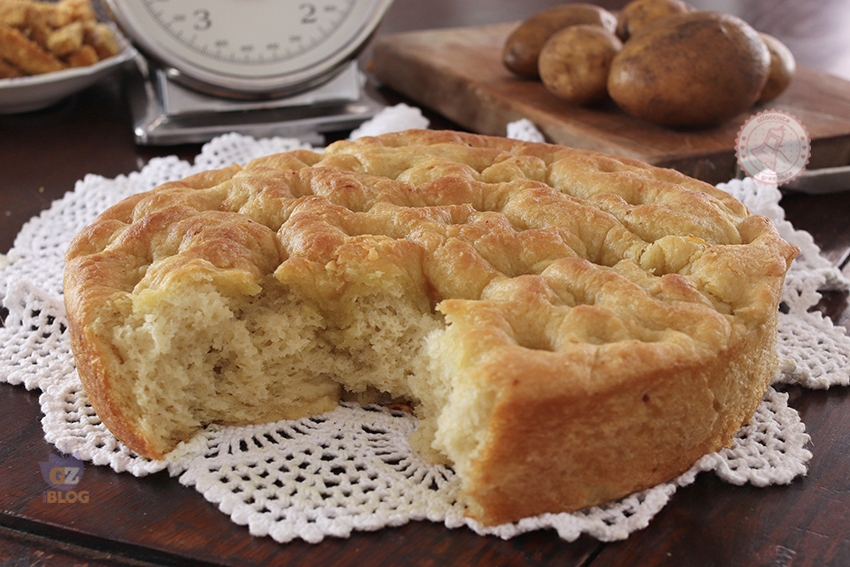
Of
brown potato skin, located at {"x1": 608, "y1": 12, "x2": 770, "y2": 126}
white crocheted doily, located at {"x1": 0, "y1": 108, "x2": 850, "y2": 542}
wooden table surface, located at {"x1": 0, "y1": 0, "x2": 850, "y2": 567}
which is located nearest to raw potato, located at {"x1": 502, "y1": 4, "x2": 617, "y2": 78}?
brown potato skin, located at {"x1": 608, "y1": 12, "x2": 770, "y2": 126}

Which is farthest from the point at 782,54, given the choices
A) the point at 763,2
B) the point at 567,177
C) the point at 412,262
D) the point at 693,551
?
the point at 763,2

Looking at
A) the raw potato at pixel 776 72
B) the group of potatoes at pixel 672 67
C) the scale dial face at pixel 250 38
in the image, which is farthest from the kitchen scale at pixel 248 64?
the raw potato at pixel 776 72

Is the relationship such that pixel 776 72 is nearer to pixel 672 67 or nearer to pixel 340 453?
pixel 672 67

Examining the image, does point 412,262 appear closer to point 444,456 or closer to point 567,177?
point 444,456

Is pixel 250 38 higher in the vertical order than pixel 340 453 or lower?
higher

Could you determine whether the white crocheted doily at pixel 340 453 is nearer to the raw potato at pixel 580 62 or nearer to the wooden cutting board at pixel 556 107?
the wooden cutting board at pixel 556 107

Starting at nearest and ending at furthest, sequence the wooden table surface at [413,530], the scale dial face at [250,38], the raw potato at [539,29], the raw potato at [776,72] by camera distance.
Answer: the wooden table surface at [413,530] < the scale dial face at [250,38] < the raw potato at [776,72] < the raw potato at [539,29]

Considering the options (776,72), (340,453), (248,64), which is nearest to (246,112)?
(248,64)
